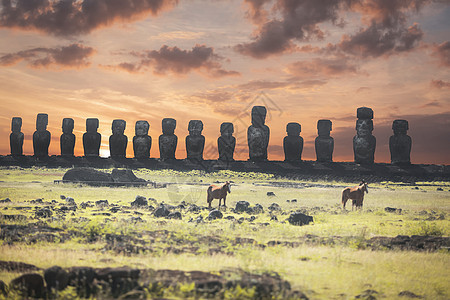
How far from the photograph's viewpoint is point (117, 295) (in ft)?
20.2

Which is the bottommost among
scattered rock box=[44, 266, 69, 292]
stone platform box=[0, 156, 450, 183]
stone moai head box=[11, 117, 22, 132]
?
scattered rock box=[44, 266, 69, 292]

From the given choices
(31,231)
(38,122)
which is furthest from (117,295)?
(38,122)

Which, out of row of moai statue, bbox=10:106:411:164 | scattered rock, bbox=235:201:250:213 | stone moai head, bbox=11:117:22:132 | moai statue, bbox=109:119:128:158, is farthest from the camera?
stone moai head, bbox=11:117:22:132

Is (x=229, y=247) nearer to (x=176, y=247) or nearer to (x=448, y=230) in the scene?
(x=176, y=247)

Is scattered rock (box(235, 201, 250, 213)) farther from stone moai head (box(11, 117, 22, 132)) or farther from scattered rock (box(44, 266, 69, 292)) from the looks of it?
stone moai head (box(11, 117, 22, 132))

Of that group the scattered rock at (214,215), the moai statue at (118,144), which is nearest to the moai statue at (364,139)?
the moai statue at (118,144)

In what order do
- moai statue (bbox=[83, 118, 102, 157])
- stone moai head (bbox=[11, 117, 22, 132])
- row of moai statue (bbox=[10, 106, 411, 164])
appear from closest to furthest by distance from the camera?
row of moai statue (bbox=[10, 106, 411, 164]) < moai statue (bbox=[83, 118, 102, 157]) < stone moai head (bbox=[11, 117, 22, 132])

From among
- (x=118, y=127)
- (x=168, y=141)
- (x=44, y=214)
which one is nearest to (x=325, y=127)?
(x=168, y=141)

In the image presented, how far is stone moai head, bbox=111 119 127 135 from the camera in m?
45.2

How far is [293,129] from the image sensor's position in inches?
1651

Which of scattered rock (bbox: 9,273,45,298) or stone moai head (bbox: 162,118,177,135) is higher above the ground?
stone moai head (bbox: 162,118,177,135)

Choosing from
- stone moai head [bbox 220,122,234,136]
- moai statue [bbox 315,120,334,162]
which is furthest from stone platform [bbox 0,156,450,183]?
stone moai head [bbox 220,122,234,136]

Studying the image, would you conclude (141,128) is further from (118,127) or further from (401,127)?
(401,127)

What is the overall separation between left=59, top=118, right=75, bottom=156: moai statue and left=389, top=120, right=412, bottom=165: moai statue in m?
30.1
